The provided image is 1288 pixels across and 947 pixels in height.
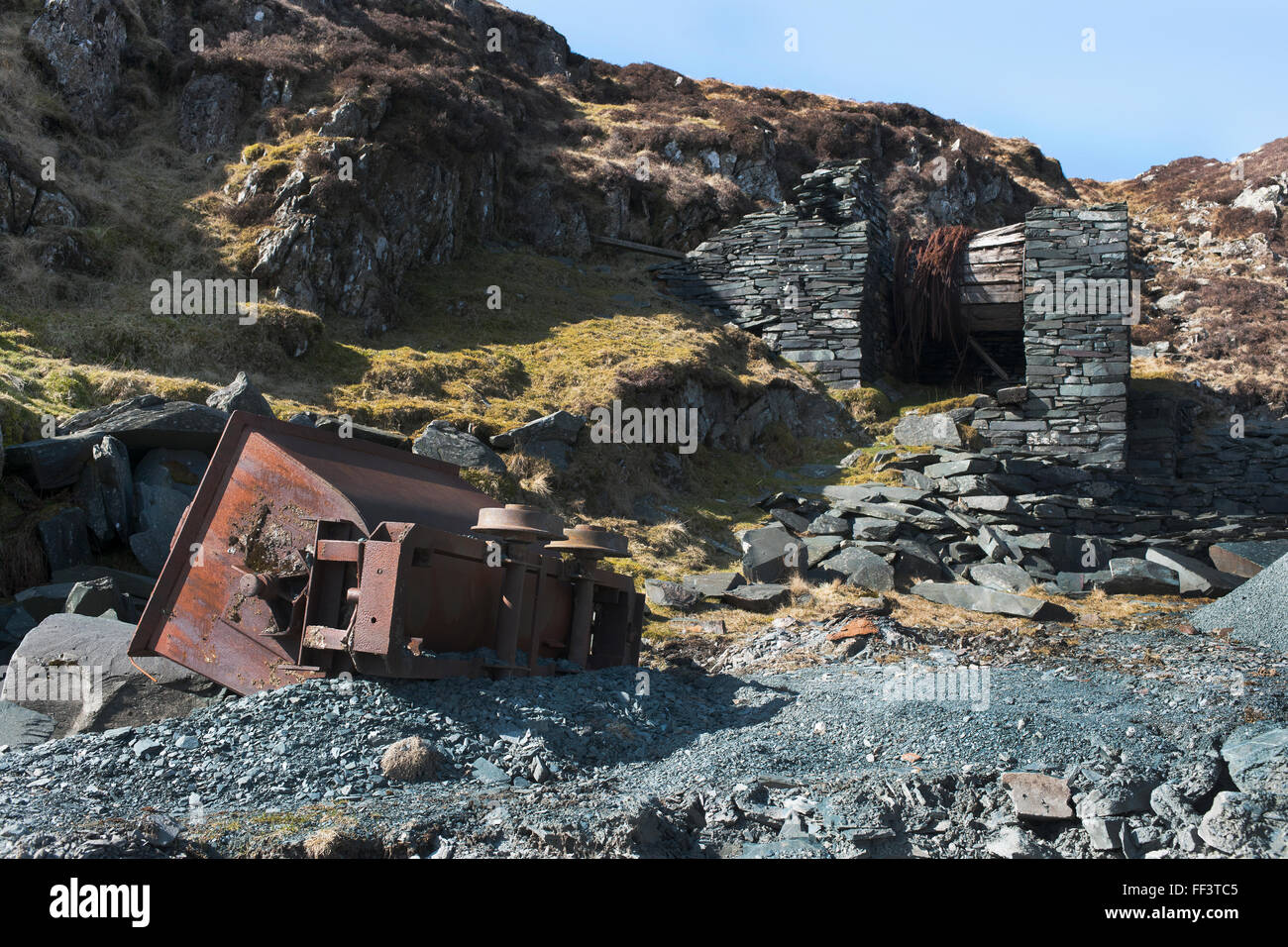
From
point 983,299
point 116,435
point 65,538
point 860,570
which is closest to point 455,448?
point 116,435

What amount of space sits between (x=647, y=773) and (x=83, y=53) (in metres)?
18.6

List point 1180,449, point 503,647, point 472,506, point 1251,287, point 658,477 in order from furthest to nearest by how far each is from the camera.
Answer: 1. point 1251,287
2. point 1180,449
3. point 658,477
4. point 472,506
5. point 503,647

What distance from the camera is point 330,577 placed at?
499 centimetres

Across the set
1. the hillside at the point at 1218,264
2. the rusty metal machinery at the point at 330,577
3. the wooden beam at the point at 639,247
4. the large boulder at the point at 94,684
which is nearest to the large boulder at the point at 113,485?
the large boulder at the point at 94,684

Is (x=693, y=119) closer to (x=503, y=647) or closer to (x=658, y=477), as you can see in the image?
(x=658, y=477)

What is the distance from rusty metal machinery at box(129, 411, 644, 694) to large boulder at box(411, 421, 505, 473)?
447 centimetres

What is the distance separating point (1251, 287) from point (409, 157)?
20116mm

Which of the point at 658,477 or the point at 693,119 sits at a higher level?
the point at 693,119

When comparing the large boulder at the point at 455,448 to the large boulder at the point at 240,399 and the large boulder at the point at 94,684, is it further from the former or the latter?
the large boulder at the point at 94,684

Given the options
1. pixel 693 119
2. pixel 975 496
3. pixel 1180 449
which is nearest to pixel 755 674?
pixel 975 496

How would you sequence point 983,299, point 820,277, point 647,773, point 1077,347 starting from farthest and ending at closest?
point 820,277 → point 983,299 → point 1077,347 → point 647,773

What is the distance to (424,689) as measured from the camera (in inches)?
198

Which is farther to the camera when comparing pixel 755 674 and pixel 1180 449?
pixel 1180 449

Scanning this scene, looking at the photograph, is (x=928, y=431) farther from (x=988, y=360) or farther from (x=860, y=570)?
(x=860, y=570)
